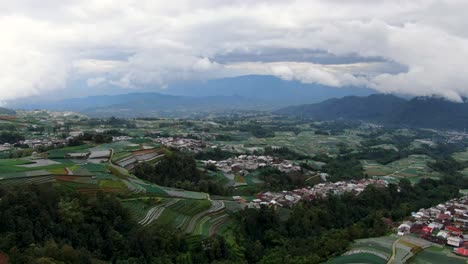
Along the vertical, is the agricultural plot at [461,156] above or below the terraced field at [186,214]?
below

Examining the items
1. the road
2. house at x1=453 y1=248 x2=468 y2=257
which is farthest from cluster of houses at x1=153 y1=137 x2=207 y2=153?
house at x1=453 y1=248 x2=468 y2=257

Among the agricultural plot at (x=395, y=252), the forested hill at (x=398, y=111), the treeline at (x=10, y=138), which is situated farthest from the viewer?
the forested hill at (x=398, y=111)

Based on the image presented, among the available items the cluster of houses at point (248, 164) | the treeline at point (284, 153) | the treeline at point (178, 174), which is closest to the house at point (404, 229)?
the treeline at point (178, 174)

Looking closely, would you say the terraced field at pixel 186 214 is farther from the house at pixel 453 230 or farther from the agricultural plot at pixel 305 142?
the agricultural plot at pixel 305 142

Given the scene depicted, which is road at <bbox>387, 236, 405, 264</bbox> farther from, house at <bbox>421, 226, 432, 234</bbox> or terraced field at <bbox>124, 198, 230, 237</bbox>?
terraced field at <bbox>124, 198, 230, 237</bbox>

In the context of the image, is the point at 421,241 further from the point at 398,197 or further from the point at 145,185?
the point at 145,185

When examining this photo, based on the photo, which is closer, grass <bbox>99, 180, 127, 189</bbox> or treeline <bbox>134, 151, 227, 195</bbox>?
grass <bbox>99, 180, 127, 189</bbox>

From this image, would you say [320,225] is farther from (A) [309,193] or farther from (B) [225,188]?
(B) [225,188]
